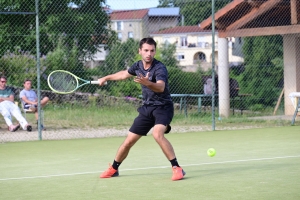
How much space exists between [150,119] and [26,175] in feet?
5.60

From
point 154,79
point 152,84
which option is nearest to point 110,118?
point 154,79

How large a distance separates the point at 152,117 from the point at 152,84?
77cm

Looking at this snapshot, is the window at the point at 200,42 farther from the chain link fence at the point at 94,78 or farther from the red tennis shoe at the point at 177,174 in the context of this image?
the red tennis shoe at the point at 177,174

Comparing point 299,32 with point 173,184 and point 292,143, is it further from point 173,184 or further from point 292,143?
point 173,184

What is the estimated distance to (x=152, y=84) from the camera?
21.4 feet

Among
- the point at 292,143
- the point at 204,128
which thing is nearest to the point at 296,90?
the point at 204,128

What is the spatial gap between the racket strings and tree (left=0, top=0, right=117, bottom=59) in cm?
693

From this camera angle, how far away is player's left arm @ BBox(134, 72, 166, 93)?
6342mm

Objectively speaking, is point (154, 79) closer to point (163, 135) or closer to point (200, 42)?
point (163, 135)

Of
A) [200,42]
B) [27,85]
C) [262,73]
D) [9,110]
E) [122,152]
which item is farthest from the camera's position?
[200,42]

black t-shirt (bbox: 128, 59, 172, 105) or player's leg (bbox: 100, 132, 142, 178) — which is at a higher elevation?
black t-shirt (bbox: 128, 59, 172, 105)

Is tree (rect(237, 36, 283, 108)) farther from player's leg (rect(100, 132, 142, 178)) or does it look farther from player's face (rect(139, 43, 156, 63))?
player's face (rect(139, 43, 156, 63))

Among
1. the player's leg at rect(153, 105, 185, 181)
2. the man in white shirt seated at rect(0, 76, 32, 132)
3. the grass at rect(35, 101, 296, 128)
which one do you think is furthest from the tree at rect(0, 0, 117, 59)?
the player's leg at rect(153, 105, 185, 181)

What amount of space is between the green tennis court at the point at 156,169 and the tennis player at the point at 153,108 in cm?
24
